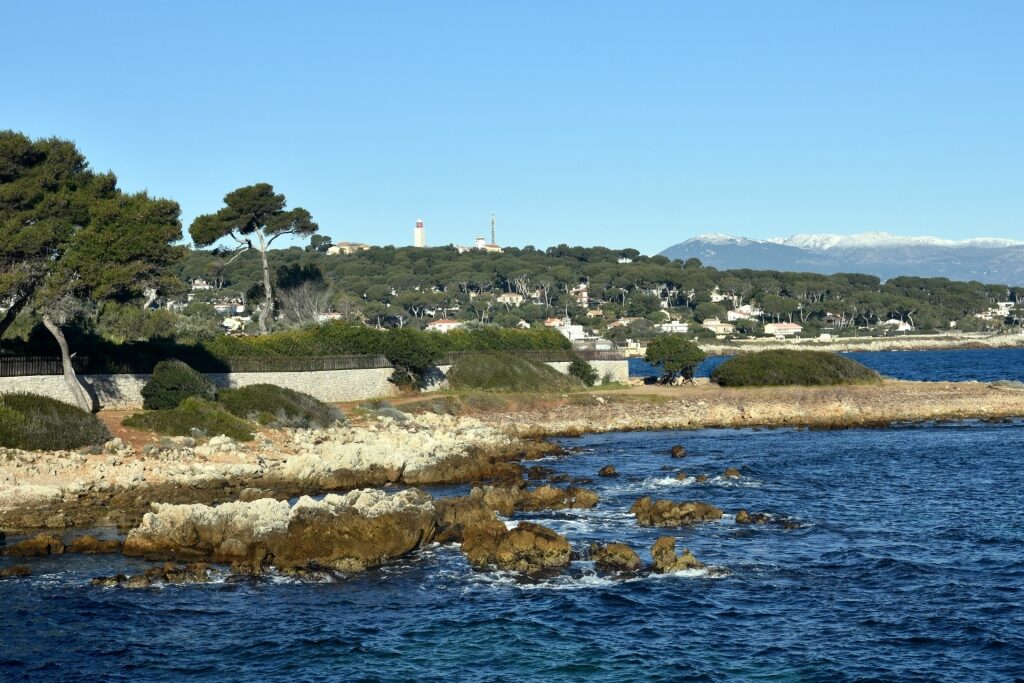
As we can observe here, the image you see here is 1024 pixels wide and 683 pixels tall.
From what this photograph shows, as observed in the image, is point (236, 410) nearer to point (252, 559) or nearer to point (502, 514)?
point (502, 514)

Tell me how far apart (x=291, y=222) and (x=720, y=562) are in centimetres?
5950

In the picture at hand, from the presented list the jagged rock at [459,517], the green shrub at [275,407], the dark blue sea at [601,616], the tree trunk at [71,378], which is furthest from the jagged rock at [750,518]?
the tree trunk at [71,378]

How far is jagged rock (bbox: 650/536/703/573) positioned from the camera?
28.5 m

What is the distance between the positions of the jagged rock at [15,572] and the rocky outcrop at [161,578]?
81.2 inches

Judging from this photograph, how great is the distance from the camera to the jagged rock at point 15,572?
2783 centimetres

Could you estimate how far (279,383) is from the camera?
64.4m

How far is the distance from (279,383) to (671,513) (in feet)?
114

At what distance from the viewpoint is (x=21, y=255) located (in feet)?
152

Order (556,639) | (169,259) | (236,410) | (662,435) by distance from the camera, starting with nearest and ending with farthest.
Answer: (556,639)
(169,259)
(236,410)
(662,435)

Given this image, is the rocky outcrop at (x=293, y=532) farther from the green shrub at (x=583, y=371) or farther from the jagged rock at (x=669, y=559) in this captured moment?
the green shrub at (x=583, y=371)

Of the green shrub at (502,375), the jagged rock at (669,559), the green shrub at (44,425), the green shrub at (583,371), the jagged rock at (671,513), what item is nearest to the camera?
the jagged rock at (669,559)

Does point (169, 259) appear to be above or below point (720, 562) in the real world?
above

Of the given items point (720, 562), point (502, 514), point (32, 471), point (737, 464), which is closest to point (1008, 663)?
point (720, 562)

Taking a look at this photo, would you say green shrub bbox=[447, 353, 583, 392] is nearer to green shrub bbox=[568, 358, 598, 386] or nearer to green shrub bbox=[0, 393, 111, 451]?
green shrub bbox=[568, 358, 598, 386]
